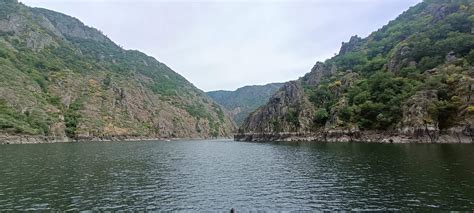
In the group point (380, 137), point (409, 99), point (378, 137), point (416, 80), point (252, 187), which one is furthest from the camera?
point (416, 80)

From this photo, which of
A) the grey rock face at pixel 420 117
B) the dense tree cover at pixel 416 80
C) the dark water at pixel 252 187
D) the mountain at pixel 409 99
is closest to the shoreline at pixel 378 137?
the mountain at pixel 409 99

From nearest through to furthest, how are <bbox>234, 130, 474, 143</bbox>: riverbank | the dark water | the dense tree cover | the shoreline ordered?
the dark water
the shoreline
<bbox>234, 130, 474, 143</bbox>: riverbank
the dense tree cover

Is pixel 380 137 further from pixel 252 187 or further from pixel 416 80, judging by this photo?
pixel 252 187

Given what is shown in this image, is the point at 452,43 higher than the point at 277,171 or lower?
higher

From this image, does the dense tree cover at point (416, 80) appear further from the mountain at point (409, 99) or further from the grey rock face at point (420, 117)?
the grey rock face at point (420, 117)

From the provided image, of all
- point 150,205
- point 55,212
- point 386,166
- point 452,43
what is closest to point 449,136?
point 452,43

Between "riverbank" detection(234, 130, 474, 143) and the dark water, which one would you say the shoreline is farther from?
the dark water

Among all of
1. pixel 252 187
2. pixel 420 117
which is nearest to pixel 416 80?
pixel 420 117

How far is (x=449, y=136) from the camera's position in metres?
116

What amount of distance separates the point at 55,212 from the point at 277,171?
3897cm

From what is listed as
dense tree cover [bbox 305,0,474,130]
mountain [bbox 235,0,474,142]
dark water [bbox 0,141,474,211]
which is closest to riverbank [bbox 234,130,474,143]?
mountain [bbox 235,0,474,142]

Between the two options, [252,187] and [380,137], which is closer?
[252,187]

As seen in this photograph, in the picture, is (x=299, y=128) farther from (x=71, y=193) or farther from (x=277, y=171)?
(x=71, y=193)

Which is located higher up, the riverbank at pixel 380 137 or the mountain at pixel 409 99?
the mountain at pixel 409 99
